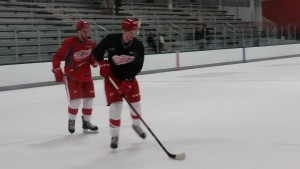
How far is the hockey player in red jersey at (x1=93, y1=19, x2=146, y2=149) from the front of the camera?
12.4 ft

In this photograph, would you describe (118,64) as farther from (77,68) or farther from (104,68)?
(77,68)

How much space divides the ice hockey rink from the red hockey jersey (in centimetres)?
58

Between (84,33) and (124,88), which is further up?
(84,33)

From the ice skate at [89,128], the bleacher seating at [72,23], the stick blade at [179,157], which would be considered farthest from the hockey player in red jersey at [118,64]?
the bleacher seating at [72,23]

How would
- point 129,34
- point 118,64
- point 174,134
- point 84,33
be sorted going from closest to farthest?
point 129,34 < point 118,64 < point 174,134 < point 84,33

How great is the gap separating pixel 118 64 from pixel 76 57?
2.74 ft

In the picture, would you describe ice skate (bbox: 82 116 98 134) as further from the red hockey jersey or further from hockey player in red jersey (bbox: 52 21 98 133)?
the red hockey jersey

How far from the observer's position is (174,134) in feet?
14.2

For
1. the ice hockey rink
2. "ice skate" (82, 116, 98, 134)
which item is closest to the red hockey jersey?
"ice skate" (82, 116, 98, 134)

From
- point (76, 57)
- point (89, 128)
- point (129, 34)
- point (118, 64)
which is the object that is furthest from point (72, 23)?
point (129, 34)

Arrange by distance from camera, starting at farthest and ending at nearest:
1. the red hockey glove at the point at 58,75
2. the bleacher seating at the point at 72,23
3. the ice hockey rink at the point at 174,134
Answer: the bleacher seating at the point at 72,23 → the red hockey glove at the point at 58,75 → the ice hockey rink at the point at 174,134

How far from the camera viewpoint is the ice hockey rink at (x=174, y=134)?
335cm

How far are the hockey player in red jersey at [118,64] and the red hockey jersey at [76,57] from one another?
0.70 meters

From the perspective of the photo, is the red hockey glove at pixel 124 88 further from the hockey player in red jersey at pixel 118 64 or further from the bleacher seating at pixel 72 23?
the bleacher seating at pixel 72 23
